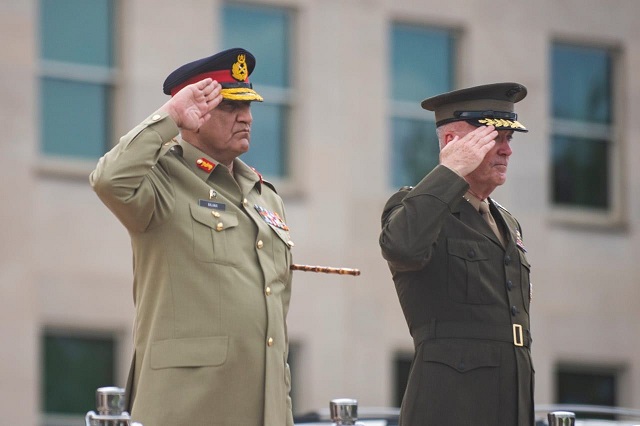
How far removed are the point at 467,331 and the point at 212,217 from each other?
97 centimetres

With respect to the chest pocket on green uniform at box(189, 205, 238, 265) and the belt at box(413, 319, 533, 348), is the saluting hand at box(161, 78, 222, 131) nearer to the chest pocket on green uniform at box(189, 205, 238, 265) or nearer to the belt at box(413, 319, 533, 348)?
the chest pocket on green uniform at box(189, 205, 238, 265)

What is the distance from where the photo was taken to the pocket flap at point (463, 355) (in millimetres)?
6695

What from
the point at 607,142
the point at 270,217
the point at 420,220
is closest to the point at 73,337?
the point at 607,142

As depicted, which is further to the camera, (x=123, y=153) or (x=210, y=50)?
(x=210, y=50)

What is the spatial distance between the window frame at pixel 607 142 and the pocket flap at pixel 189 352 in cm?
1374

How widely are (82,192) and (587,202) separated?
594 centimetres

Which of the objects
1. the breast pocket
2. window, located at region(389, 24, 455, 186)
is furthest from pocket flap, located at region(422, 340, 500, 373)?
window, located at region(389, 24, 455, 186)

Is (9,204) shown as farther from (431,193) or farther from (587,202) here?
(431,193)

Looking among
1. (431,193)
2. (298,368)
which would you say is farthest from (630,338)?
(431,193)

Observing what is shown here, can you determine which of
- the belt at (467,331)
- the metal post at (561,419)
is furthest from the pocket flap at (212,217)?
the metal post at (561,419)

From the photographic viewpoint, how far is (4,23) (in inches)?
654

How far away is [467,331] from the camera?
6.72m

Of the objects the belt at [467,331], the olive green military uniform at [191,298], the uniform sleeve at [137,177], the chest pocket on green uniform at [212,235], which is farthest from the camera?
the belt at [467,331]

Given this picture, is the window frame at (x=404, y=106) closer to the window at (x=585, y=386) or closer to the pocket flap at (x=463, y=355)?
the window at (x=585, y=386)
